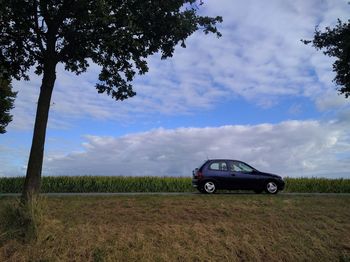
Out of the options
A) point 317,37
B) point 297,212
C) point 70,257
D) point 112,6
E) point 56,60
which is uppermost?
point 317,37

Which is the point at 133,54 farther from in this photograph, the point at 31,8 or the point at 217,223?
the point at 217,223

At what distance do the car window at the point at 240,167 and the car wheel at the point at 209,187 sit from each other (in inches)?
46.7

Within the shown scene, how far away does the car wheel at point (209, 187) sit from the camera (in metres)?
22.0

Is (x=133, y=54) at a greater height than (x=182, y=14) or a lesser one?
lesser

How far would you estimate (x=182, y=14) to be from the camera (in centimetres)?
1541

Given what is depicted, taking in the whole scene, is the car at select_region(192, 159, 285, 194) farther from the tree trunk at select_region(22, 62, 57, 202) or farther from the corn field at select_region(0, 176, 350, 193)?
the corn field at select_region(0, 176, 350, 193)

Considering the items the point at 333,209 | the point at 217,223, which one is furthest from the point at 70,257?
the point at 333,209

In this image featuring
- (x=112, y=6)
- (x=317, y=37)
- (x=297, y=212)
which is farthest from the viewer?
(x=317, y=37)

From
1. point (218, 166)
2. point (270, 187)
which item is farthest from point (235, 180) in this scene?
point (270, 187)

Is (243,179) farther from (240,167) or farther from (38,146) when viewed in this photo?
(38,146)

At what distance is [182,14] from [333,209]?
8194 millimetres

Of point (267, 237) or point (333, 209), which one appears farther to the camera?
point (333, 209)

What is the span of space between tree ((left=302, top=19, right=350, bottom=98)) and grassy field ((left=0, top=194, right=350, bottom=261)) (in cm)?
907

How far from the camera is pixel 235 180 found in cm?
2208
